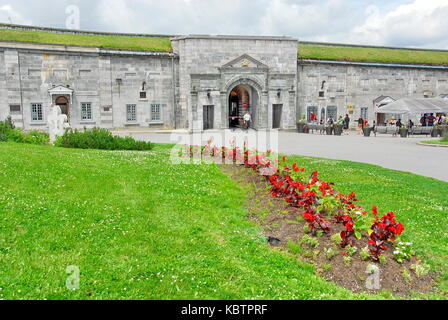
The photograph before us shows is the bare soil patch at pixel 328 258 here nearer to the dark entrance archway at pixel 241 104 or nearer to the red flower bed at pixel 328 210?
the red flower bed at pixel 328 210

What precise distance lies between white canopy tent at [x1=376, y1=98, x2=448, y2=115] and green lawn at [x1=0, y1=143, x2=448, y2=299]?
23.1m

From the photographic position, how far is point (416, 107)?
112 feet

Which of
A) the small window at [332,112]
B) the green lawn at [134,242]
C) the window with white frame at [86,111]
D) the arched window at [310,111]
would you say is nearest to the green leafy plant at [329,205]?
the green lawn at [134,242]

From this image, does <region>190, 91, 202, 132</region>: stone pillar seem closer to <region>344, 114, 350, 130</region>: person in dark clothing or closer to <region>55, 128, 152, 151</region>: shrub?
<region>344, 114, 350, 130</region>: person in dark clothing

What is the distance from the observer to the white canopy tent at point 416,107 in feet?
111

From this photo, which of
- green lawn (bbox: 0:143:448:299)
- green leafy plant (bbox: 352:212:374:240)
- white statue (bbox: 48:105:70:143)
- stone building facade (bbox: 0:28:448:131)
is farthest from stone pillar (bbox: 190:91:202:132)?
green leafy plant (bbox: 352:212:374:240)

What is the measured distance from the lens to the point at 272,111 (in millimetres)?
37156

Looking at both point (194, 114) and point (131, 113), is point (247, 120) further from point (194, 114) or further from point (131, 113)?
point (131, 113)

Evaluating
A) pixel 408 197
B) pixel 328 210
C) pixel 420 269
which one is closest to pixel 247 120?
pixel 408 197

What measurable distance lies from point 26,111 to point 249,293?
99.3 feet

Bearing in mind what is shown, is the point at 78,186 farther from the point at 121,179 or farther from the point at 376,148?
the point at 376,148

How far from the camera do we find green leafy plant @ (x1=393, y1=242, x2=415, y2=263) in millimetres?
6762

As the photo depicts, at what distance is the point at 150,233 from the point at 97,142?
12.6 m
